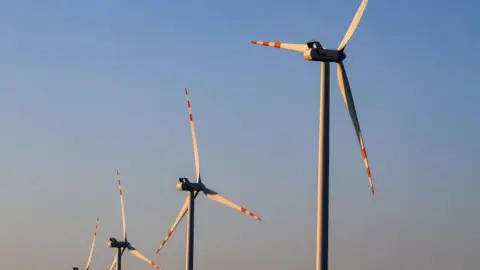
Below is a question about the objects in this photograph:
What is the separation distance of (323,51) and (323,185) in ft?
39.4

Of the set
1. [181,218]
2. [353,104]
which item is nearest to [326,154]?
[353,104]

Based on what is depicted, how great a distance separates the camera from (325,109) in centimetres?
8744

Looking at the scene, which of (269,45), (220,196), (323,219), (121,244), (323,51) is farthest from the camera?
(121,244)

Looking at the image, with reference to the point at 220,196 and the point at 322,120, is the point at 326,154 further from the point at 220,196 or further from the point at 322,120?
the point at 220,196

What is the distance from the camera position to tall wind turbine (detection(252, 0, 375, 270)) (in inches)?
3334

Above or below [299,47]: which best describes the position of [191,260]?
below

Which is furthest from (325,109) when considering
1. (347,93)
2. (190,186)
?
(190,186)

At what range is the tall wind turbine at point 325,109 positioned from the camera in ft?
278

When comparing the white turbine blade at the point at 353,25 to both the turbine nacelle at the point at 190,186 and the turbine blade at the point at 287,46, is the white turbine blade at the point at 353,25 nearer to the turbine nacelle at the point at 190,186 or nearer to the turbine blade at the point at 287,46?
the turbine blade at the point at 287,46

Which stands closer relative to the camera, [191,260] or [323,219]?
[323,219]

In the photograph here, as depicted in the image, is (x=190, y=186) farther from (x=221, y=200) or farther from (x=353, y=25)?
(x=353, y=25)

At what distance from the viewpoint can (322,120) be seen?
8706 cm

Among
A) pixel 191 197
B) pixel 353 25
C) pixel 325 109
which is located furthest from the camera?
pixel 191 197

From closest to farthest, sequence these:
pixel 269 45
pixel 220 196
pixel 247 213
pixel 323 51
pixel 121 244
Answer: pixel 323 51, pixel 269 45, pixel 247 213, pixel 220 196, pixel 121 244
